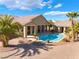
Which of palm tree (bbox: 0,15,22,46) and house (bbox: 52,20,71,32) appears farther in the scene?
house (bbox: 52,20,71,32)

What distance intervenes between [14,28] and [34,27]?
16701mm

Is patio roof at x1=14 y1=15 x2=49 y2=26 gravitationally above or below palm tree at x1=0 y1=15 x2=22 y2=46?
above

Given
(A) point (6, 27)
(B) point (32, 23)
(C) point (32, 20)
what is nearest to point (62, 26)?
(C) point (32, 20)

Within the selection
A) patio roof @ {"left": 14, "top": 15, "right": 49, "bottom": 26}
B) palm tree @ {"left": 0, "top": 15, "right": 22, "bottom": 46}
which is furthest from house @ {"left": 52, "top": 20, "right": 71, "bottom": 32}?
palm tree @ {"left": 0, "top": 15, "right": 22, "bottom": 46}

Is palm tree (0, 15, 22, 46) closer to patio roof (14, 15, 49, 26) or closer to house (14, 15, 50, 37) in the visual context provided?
house (14, 15, 50, 37)

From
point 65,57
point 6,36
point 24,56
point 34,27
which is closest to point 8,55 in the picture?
point 24,56

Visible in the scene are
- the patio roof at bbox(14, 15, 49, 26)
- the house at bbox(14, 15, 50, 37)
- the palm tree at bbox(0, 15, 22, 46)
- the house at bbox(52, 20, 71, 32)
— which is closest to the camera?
the palm tree at bbox(0, 15, 22, 46)

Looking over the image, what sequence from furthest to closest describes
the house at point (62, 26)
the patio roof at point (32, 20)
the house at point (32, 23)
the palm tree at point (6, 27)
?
1. the house at point (62, 26)
2. the patio roof at point (32, 20)
3. the house at point (32, 23)
4. the palm tree at point (6, 27)

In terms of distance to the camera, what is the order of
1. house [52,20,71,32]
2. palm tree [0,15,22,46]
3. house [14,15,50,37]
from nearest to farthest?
palm tree [0,15,22,46] → house [14,15,50,37] → house [52,20,71,32]

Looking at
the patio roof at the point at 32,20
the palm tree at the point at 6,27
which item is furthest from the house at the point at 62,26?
the palm tree at the point at 6,27

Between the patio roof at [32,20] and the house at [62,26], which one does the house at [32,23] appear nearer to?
the patio roof at [32,20]

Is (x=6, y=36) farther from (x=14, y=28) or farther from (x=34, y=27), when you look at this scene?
(x=34, y=27)

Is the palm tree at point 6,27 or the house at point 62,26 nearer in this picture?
the palm tree at point 6,27

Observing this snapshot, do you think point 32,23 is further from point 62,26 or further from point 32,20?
point 62,26
